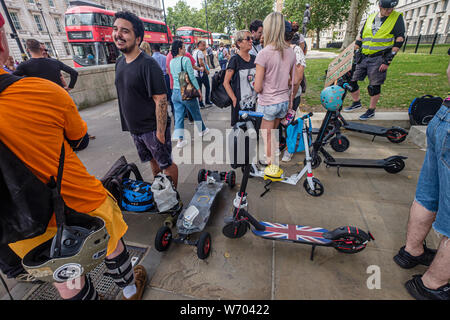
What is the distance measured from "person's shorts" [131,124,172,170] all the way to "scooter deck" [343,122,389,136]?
13.1 feet

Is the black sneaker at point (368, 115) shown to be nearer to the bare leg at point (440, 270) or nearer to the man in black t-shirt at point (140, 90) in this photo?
the bare leg at point (440, 270)

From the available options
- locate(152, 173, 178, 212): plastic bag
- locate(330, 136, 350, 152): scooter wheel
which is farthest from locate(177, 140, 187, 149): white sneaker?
locate(330, 136, 350, 152): scooter wheel

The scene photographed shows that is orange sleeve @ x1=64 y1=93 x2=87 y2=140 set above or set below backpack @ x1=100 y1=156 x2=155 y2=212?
above

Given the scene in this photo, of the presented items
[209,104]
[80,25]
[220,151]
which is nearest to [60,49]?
[80,25]

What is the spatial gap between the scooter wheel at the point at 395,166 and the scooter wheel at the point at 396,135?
1355 millimetres

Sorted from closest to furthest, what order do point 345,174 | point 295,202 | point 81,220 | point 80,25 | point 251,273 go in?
point 81,220
point 251,273
point 295,202
point 345,174
point 80,25

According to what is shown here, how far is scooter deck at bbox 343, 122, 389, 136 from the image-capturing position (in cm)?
459

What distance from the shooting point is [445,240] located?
1706 mm

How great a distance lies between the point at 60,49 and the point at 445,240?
55.1 meters

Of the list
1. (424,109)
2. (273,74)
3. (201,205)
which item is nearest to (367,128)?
(424,109)

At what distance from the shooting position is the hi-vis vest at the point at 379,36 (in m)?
4.61

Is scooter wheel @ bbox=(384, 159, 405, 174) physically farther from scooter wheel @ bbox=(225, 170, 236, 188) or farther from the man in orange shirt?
the man in orange shirt

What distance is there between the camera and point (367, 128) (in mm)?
4746

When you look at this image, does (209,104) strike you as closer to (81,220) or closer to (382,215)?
(382,215)
